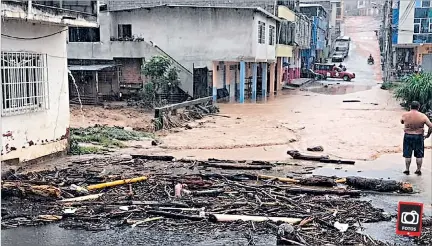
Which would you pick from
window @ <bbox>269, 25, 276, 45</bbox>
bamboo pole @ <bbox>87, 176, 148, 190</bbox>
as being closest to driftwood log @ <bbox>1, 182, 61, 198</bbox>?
bamboo pole @ <bbox>87, 176, 148, 190</bbox>

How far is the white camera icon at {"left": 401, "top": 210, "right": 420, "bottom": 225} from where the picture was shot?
16.8ft

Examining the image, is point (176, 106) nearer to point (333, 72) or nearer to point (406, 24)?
point (406, 24)

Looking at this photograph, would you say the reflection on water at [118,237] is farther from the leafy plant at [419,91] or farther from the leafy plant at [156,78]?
the leafy plant at [419,91]

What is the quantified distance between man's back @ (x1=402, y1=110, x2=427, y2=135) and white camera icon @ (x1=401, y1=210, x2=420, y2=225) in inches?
222

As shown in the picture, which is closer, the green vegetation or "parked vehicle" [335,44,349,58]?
the green vegetation

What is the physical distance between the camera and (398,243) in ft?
20.1

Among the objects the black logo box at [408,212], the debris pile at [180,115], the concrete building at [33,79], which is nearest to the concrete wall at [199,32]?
the debris pile at [180,115]

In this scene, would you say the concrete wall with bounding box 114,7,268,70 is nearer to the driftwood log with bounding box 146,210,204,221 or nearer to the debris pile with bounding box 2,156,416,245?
the debris pile with bounding box 2,156,416,245

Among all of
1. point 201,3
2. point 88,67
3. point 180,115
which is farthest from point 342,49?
point 180,115

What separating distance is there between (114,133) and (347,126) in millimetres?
10226

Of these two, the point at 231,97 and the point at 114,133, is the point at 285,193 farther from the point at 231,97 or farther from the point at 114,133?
the point at 231,97

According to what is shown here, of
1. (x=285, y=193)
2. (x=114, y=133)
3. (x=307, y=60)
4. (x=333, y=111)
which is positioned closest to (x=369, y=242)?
(x=285, y=193)

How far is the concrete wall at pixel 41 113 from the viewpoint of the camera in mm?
10094

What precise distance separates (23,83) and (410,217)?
893cm
